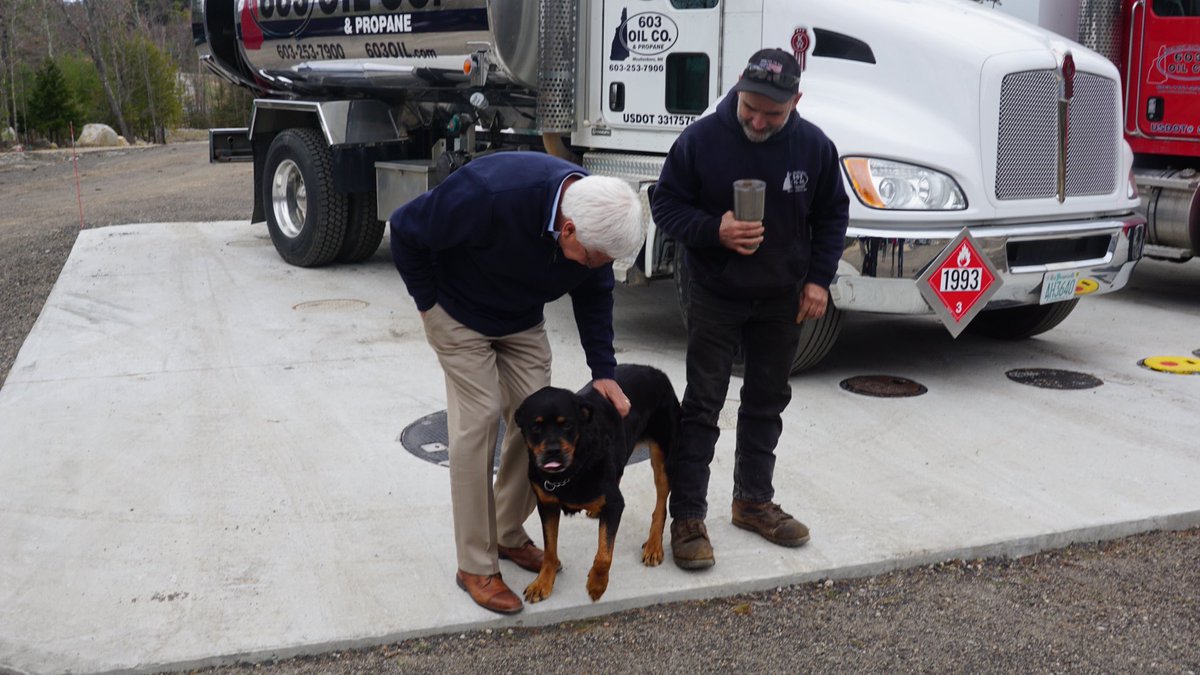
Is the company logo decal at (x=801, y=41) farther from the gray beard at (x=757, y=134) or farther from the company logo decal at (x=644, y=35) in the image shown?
the gray beard at (x=757, y=134)

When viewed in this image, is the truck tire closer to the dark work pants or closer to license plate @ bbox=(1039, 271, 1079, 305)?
license plate @ bbox=(1039, 271, 1079, 305)

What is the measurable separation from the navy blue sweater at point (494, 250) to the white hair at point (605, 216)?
14 cm

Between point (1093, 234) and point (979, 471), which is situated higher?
point (1093, 234)

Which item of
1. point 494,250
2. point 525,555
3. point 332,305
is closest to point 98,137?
point 332,305

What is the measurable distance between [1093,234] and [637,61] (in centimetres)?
295

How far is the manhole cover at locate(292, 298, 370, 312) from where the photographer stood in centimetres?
899

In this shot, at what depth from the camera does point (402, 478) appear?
5383 millimetres

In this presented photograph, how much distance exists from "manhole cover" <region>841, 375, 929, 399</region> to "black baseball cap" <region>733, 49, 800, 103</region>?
9.36ft

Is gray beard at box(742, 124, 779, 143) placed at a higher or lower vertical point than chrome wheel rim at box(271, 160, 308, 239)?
higher

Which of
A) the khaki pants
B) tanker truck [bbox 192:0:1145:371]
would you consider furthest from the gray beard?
tanker truck [bbox 192:0:1145:371]

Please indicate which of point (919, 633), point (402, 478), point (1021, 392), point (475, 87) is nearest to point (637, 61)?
point (475, 87)

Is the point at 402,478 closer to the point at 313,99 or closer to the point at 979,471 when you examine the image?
the point at 979,471

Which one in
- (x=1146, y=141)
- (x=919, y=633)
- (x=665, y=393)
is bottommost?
(x=919, y=633)

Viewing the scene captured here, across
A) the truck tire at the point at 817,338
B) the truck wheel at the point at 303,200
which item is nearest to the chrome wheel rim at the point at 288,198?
the truck wheel at the point at 303,200
